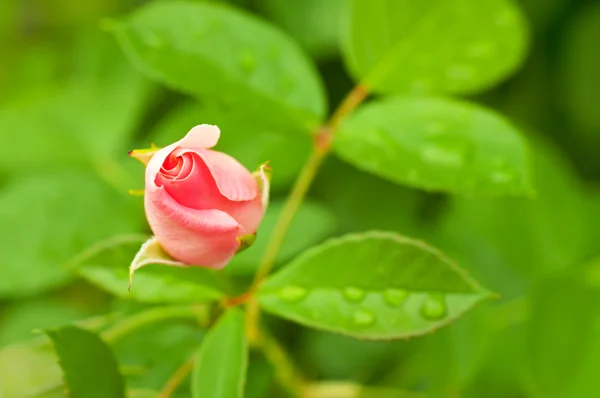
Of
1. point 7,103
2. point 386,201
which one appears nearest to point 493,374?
point 386,201

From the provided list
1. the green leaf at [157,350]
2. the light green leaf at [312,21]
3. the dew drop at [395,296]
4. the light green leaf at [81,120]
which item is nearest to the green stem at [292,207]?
the green leaf at [157,350]

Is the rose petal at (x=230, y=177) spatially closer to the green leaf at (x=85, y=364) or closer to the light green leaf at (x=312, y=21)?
the green leaf at (x=85, y=364)

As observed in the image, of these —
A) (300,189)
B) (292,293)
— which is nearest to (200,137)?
(292,293)

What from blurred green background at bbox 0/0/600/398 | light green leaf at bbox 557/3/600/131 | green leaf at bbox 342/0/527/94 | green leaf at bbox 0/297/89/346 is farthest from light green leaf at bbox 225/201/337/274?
light green leaf at bbox 557/3/600/131

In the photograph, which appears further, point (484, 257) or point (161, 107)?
point (161, 107)

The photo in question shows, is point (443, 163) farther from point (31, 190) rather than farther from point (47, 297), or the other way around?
point (47, 297)
